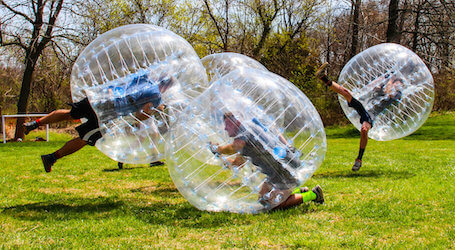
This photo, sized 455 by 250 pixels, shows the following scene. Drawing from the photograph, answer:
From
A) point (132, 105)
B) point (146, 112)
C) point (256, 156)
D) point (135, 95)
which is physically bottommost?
point (256, 156)

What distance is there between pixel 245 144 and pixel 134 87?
1611 mm

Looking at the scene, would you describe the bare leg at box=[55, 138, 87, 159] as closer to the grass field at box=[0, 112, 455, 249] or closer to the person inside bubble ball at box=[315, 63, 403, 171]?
the grass field at box=[0, 112, 455, 249]

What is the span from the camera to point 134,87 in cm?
451

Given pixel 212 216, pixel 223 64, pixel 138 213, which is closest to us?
pixel 212 216

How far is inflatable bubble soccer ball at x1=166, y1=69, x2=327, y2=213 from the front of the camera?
3746 millimetres

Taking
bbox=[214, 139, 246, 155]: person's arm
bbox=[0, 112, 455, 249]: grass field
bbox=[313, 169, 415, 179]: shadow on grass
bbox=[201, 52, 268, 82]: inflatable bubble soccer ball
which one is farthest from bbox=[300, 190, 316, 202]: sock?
bbox=[201, 52, 268, 82]: inflatable bubble soccer ball

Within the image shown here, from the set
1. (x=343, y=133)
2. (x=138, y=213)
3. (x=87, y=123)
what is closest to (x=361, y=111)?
(x=138, y=213)

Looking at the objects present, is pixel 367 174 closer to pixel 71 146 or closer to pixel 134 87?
pixel 134 87

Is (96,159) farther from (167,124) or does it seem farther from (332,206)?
(332,206)

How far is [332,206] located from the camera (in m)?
4.40

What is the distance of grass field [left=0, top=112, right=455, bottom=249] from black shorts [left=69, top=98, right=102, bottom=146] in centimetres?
84

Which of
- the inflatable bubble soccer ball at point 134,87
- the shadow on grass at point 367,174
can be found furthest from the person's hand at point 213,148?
the shadow on grass at point 367,174

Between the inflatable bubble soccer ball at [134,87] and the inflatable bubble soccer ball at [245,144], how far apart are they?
0.71 metres

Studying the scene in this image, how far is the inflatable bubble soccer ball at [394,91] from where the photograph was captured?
683cm
